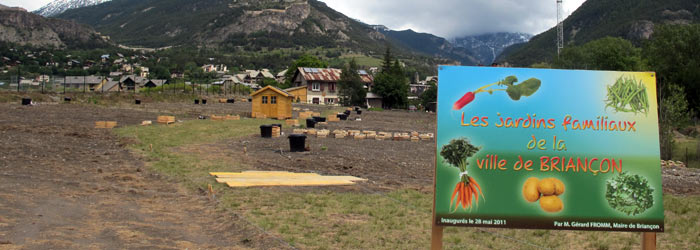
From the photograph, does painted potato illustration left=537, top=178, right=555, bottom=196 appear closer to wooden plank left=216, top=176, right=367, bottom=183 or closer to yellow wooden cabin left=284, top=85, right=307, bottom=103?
wooden plank left=216, top=176, right=367, bottom=183

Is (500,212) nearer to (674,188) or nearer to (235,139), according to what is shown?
(674,188)

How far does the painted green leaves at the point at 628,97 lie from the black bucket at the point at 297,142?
14.5 metres

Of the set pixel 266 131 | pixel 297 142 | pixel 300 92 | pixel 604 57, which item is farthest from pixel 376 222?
pixel 300 92

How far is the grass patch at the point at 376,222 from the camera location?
7.70m

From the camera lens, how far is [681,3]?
14262cm

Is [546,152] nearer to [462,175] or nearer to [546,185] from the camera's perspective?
[546,185]

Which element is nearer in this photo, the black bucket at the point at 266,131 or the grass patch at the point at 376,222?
the grass patch at the point at 376,222

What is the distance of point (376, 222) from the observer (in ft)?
28.7

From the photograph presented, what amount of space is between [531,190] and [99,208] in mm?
7071

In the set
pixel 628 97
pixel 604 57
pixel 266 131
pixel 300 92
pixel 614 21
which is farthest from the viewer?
pixel 614 21

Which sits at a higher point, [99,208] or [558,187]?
[558,187]

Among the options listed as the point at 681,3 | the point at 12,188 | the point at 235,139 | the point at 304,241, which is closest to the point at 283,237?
the point at 304,241

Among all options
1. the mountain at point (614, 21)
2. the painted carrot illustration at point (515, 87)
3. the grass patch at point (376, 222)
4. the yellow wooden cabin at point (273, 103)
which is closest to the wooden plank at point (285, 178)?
the grass patch at point (376, 222)

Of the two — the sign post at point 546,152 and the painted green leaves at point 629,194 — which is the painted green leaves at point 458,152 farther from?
the painted green leaves at point 629,194
